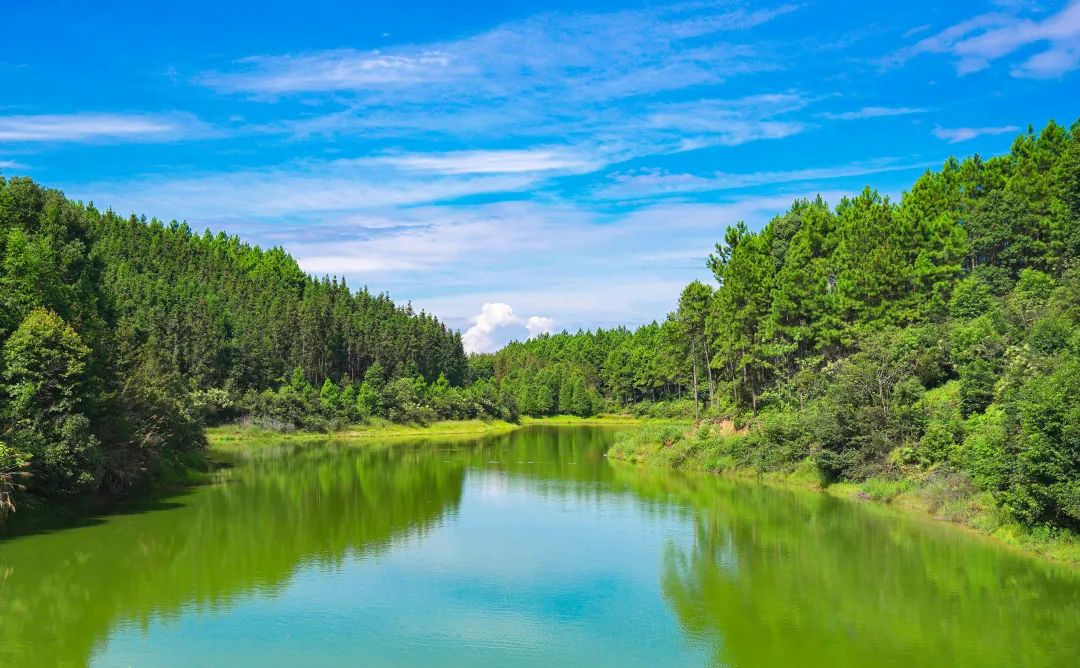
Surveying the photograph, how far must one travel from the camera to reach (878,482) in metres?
45.1

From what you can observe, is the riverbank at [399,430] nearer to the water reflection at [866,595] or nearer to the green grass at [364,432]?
the green grass at [364,432]

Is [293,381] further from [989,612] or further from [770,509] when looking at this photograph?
[989,612]

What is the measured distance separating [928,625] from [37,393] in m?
35.3

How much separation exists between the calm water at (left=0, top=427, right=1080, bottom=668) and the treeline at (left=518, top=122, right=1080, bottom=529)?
430 centimetres

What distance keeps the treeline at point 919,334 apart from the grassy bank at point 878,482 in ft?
1.28

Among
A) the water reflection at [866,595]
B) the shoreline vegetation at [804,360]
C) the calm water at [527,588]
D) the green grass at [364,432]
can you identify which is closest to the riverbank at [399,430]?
the green grass at [364,432]

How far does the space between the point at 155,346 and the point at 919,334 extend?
6428 cm

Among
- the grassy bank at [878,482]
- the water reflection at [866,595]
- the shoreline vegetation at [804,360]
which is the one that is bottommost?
the water reflection at [866,595]

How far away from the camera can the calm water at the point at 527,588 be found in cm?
2192

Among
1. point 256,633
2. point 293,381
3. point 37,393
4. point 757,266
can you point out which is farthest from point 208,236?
point 256,633

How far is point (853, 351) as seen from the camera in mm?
62312

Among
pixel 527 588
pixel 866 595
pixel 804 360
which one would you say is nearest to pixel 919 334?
pixel 804 360

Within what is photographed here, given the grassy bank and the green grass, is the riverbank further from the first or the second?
the grassy bank

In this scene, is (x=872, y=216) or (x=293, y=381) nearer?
(x=872, y=216)
